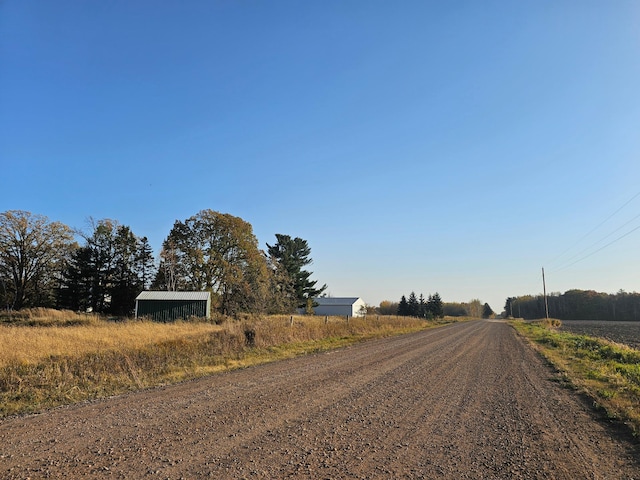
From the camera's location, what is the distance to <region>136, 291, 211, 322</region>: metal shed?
3366 centimetres

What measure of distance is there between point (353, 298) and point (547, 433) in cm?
6581

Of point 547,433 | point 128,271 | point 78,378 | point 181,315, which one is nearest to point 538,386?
point 547,433

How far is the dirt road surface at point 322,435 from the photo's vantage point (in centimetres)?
425

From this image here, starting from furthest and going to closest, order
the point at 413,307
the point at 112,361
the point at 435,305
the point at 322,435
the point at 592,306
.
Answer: the point at 592,306 < the point at 435,305 < the point at 413,307 < the point at 112,361 < the point at 322,435

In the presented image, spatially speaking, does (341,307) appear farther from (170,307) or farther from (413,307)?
(170,307)

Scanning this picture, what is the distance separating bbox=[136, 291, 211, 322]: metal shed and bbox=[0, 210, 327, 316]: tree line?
7.17m

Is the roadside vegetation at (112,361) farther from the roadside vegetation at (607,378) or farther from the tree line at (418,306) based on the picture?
the tree line at (418,306)

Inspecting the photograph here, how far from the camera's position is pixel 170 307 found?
33938 mm

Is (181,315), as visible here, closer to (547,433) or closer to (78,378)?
(78,378)

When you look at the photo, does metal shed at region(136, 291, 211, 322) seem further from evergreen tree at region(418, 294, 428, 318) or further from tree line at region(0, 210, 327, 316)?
evergreen tree at region(418, 294, 428, 318)

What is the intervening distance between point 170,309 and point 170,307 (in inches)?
6.8

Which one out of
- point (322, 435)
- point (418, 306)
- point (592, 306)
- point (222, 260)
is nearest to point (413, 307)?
point (418, 306)

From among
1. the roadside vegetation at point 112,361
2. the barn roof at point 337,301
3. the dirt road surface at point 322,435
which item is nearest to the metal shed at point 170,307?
the roadside vegetation at point 112,361

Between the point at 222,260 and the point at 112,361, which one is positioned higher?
the point at 222,260
